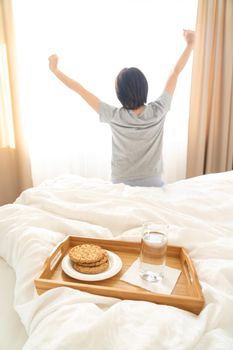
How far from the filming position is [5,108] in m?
2.52

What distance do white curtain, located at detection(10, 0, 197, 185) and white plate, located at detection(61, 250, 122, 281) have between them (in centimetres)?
Answer: 190

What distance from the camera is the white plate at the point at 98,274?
858mm

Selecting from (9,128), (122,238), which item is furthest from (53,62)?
(122,238)

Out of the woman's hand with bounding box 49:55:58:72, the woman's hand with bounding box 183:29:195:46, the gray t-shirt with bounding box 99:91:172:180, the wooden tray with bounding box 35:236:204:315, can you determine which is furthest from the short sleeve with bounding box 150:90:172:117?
the wooden tray with bounding box 35:236:204:315

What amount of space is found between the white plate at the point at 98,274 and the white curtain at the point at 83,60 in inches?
74.7

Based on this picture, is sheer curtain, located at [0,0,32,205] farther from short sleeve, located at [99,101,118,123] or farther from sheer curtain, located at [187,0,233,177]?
sheer curtain, located at [187,0,233,177]

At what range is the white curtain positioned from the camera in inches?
97.2

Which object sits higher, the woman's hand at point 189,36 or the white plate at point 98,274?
the woman's hand at point 189,36

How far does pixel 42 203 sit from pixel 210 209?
0.78 meters

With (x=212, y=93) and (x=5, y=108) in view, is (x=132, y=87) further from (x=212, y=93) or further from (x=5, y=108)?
(x=212, y=93)

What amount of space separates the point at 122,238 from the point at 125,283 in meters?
0.22

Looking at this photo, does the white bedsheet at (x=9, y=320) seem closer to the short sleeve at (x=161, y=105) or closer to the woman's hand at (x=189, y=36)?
the short sleeve at (x=161, y=105)

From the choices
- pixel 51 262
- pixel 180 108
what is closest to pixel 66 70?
pixel 180 108

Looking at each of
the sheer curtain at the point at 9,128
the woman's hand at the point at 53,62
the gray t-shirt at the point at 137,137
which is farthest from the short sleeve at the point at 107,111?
the sheer curtain at the point at 9,128
